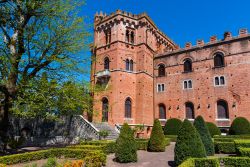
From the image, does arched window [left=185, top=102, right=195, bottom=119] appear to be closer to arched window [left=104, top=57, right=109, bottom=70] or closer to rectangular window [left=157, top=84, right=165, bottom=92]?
rectangular window [left=157, top=84, right=165, bottom=92]

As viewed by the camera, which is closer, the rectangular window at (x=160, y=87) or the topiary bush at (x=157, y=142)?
the topiary bush at (x=157, y=142)

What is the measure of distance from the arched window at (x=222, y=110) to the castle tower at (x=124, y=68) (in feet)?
27.7

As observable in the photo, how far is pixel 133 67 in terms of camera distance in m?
30.5

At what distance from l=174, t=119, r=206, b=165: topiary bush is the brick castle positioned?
50.7 ft

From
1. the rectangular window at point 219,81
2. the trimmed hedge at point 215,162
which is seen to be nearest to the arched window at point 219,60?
the rectangular window at point 219,81

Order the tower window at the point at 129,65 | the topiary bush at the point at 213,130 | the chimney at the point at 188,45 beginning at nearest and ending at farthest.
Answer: the topiary bush at the point at 213,130 → the tower window at the point at 129,65 → the chimney at the point at 188,45

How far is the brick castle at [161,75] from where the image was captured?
2689 centimetres

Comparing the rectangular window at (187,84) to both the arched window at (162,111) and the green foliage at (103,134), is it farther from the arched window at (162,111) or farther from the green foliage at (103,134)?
the green foliage at (103,134)

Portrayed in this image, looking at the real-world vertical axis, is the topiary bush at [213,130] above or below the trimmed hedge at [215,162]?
above

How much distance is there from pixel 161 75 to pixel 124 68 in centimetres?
601

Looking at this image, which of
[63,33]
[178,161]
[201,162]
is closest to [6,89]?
[63,33]

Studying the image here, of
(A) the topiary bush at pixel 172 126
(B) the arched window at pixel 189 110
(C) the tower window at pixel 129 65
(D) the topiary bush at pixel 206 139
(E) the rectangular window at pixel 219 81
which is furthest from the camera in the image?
(C) the tower window at pixel 129 65

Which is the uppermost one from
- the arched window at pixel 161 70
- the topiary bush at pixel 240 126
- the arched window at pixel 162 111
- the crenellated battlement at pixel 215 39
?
the crenellated battlement at pixel 215 39

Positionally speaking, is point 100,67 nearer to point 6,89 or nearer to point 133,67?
point 133,67
